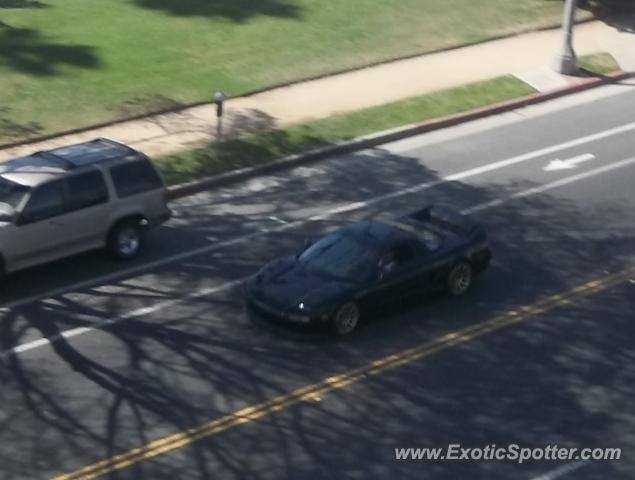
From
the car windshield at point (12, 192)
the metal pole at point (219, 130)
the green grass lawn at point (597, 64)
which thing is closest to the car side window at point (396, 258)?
A: the car windshield at point (12, 192)

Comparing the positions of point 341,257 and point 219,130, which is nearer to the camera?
point 341,257

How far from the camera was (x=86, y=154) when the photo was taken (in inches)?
880

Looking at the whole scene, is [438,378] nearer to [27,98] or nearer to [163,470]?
[163,470]

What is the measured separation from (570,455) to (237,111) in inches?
553

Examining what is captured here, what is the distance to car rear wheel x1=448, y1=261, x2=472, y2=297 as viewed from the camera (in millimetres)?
21281

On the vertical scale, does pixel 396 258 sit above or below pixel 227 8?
below

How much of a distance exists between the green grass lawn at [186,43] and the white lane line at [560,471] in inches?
560

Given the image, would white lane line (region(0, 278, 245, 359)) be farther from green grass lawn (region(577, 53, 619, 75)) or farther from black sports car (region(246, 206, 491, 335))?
green grass lawn (region(577, 53, 619, 75))

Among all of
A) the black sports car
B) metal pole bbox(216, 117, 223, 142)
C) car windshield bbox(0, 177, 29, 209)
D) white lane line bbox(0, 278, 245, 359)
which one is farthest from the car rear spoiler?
metal pole bbox(216, 117, 223, 142)

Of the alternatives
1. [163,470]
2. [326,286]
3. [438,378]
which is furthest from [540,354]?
[163,470]

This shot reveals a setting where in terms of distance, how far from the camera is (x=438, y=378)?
Answer: 1916 centimetres

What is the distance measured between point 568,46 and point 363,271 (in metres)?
14.1

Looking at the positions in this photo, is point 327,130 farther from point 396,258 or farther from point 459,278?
point 396,258

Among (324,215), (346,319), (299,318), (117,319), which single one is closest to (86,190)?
(117,319)
